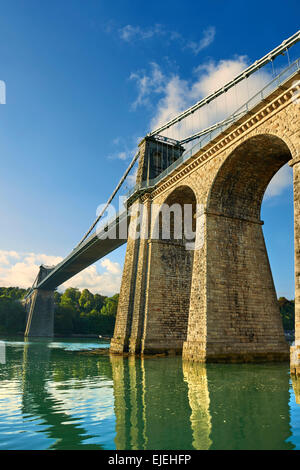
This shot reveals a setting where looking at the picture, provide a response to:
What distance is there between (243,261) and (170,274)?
543 cm

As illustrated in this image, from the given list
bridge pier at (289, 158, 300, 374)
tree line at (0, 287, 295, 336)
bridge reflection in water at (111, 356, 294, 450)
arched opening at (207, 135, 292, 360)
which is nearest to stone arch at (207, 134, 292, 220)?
arched opening at (207, 135, 292, 360)

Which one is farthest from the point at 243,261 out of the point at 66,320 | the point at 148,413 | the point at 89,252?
the point at 66,320

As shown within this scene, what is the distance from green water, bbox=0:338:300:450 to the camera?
4023 mm

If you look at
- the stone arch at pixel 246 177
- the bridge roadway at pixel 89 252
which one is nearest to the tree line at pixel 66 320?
the bridge roadway at pixel 89 252

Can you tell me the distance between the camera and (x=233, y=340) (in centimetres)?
1409

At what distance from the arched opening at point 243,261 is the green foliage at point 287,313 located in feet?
162

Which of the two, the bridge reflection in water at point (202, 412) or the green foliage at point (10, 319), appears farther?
the green foliage at point (10, 319)

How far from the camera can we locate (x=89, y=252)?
3894 centimetres

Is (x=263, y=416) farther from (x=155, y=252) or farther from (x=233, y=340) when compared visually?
(x=155, y=252)

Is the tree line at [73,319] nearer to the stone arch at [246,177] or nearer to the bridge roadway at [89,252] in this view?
the bridge roadway at [89,252]

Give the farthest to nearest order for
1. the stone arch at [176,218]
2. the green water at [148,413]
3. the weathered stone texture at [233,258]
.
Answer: the stone arch at [176,218], the weathered stone texture at [233,258], the green water at [148,413]

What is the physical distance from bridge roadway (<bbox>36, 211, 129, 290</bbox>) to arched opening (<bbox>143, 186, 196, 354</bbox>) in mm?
5340

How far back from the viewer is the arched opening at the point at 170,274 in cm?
1845
